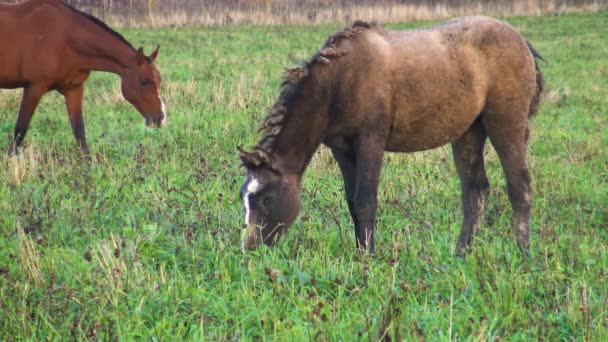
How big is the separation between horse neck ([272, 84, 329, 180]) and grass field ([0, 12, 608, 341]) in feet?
1.39

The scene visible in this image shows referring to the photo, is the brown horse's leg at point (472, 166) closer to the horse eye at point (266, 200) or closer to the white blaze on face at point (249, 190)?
the horse eye at point (266, 200)

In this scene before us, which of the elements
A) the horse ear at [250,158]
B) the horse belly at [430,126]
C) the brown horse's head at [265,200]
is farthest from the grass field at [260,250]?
the horse belly at [430,126]

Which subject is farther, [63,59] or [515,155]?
[63,59]

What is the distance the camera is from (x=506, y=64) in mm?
5828

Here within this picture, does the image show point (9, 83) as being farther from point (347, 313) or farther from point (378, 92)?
point (347, 313)

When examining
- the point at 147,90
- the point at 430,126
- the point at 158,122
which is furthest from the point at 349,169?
the point at 147,90

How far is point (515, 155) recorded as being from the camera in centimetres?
585

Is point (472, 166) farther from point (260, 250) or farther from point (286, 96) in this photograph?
point (260, 250)

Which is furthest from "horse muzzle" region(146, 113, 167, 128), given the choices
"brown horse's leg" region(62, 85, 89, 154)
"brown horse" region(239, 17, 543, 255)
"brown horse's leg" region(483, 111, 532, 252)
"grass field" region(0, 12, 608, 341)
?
"brown horse's leg" region(483, 111, 532, 252)

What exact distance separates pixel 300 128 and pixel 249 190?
0.60m

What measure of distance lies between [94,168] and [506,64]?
4276 mm

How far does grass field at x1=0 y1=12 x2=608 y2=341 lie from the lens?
12.7ft

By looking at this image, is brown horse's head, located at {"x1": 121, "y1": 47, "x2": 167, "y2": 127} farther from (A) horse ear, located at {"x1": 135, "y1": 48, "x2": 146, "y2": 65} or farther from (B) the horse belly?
(B) the horse belly

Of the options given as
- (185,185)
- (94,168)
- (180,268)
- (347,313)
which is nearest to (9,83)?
(94,168)
